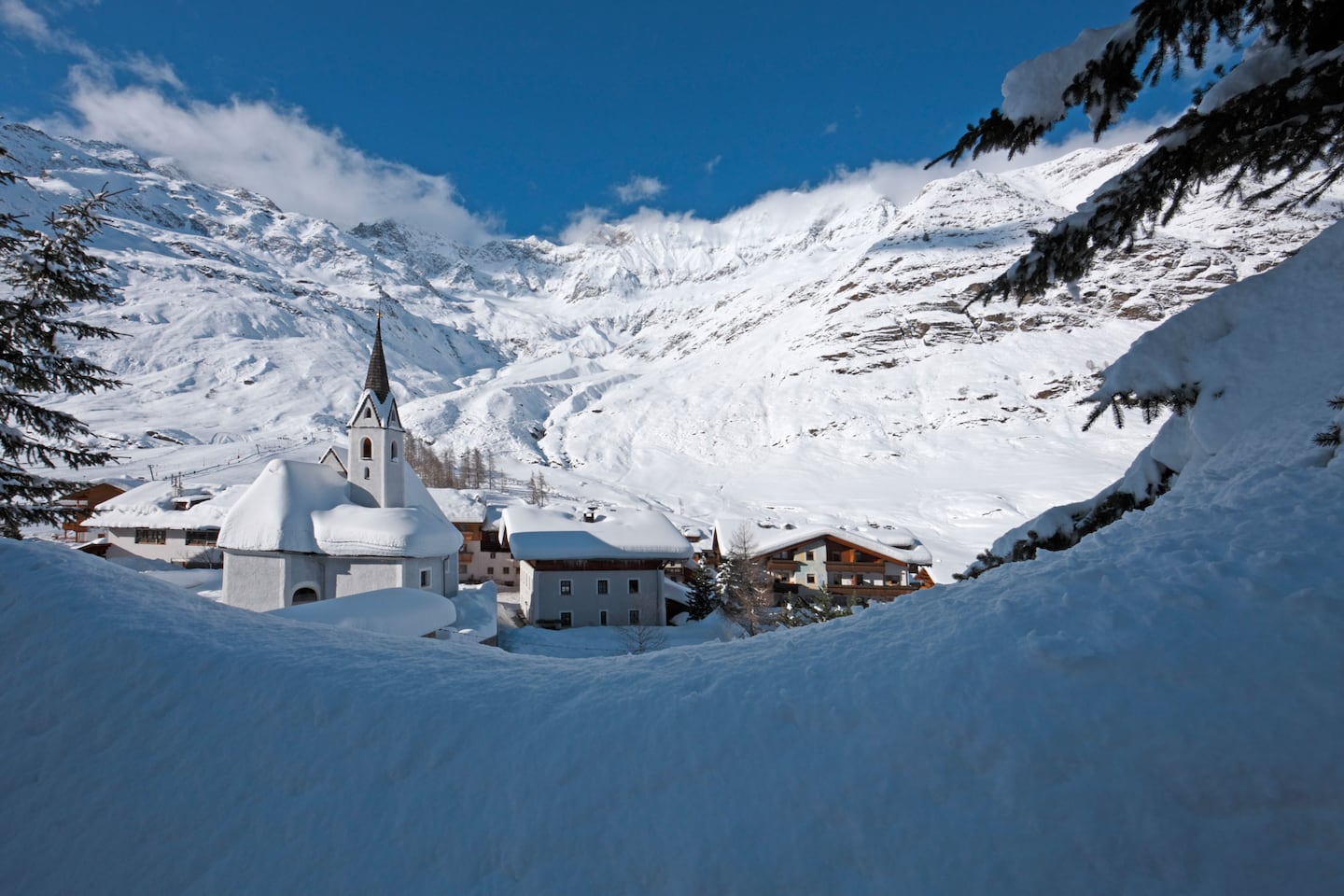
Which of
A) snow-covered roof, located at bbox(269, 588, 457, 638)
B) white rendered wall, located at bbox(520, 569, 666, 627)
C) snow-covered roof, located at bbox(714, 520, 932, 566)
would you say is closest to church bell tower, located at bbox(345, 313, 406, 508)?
white rendered wall, located at bbox(520, 569, 666, 627)

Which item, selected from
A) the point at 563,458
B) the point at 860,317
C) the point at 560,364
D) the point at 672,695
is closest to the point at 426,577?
the point at 672,695

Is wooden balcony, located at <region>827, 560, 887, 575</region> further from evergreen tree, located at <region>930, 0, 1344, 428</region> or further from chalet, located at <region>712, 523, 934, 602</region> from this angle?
evergreen tree, located at <region>930, 0, 1344, 428</region>

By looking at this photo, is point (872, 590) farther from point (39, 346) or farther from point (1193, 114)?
point (39, 346)

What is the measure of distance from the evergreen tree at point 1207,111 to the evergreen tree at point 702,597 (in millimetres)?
28143

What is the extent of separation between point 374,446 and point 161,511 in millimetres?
22623

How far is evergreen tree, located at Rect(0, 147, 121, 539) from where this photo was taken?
29.7 ft

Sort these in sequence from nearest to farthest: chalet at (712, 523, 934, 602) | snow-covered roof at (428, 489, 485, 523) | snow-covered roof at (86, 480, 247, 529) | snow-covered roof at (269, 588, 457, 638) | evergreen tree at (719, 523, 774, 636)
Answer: snow-covered roof at (269, 588, 457, 638), evergreen tree at (719, 523, 774, 636), chalet at (712, 523, 934, 602), snow-covered roof at (86, 480, 247, 529), snow-covered roof at (428, 489, 485, 523)

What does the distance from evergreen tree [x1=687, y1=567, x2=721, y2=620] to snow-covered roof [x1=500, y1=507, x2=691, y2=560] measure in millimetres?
2392

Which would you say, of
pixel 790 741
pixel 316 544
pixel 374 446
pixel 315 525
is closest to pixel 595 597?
pixel 316 544

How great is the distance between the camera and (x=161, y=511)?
3722 centimetres

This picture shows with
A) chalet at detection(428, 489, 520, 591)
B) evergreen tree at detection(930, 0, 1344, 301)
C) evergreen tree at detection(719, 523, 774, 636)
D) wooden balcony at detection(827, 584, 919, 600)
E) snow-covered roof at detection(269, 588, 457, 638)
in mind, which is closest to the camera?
evergreen tree at detection(930, 0, 1344, 301)

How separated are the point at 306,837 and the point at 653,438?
343 feet

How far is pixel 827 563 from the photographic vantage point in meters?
33.9

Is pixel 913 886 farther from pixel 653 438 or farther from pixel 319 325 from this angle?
pixel 319 325
